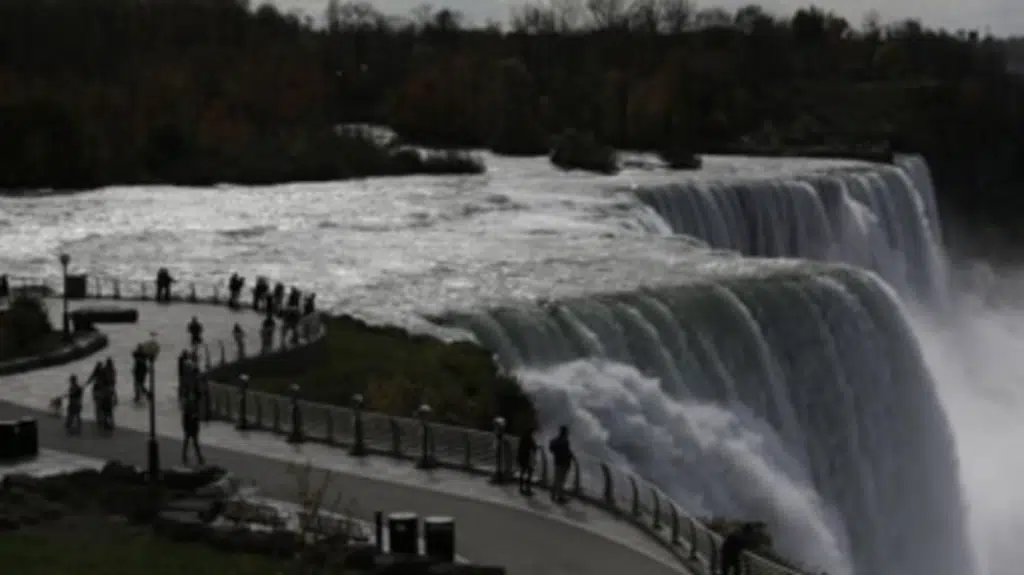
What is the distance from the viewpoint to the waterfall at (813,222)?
180 ft

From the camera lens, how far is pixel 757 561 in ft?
50.8

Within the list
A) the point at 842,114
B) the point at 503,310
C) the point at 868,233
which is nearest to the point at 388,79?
the point at 842,114

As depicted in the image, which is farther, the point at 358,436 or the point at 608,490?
the point at 358,436

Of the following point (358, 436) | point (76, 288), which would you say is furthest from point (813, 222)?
point (358, 436)

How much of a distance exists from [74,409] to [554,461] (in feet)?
25.0

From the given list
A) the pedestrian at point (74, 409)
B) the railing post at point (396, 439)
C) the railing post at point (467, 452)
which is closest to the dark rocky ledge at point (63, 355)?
the pedestrian at point (74, 409)

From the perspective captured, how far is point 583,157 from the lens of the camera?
7769 cm

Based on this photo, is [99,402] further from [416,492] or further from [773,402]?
[773,402]

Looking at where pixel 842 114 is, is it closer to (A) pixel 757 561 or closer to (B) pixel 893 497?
(B) pixel 893 497

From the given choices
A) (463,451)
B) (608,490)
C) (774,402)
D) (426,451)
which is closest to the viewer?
(608,490)

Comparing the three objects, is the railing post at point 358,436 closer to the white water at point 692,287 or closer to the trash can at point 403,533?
the white water at point 692,287

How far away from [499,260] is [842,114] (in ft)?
233

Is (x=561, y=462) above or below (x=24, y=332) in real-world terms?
above

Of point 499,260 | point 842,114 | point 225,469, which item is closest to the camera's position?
point 225,469
